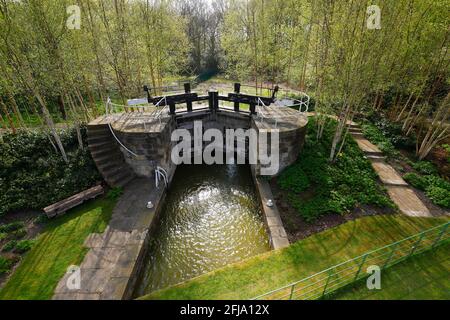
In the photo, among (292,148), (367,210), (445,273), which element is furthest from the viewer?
(292,148)

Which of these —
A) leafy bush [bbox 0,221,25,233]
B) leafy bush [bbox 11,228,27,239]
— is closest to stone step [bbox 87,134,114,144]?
leafy bush [bbox 0,221,25,233]

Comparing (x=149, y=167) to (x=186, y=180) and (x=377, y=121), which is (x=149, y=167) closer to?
(x=186, y=180)

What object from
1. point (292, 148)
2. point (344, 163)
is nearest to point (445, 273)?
point (344, 163)

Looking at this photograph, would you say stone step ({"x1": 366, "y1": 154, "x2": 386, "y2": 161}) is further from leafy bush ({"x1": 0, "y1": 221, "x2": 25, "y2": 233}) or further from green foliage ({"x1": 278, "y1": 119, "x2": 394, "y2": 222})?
leafy bush ({"x1": 0, "y1": 221, "x2": 25, "y2": 233})

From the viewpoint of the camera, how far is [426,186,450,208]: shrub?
7.55 metres

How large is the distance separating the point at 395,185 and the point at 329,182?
111 inches

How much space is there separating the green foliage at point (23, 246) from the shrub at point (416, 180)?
43.3 ft

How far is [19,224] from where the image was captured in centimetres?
662

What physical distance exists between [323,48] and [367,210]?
6706 millimetres

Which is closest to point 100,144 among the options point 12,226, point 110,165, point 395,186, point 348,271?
point 110,165

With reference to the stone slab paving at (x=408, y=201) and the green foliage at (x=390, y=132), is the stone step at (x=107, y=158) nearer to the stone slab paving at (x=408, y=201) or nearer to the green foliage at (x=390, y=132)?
the stone slab paving at (x=408, y=201)

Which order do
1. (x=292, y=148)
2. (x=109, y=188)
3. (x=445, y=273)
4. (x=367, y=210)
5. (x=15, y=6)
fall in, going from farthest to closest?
(x=292, y=148)
(x=109, y=188)
(x=367, y=210)
(x=15, y=6)
(x=445, y=273)

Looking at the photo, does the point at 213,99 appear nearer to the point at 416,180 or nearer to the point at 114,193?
the point at 114,193

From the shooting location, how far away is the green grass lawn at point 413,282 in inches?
193
